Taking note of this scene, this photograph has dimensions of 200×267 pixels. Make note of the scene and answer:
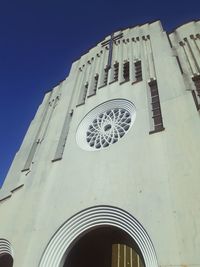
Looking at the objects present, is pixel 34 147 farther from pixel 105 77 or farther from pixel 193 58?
pixel 193 58

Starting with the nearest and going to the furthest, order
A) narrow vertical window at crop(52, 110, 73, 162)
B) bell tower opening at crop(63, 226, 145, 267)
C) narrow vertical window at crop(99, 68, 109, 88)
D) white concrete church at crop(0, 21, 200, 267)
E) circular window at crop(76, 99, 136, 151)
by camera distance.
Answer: white concrete church at crop(0, 21, 200, 267) → bell tower opening at crop(63, 226, 145, 267) → circular window at crop(76, 99, 136, 151) → narrow vertical window at crop(52, 110, 73, 162) → narrow vertical window at crop(99, 68, 109, 88)

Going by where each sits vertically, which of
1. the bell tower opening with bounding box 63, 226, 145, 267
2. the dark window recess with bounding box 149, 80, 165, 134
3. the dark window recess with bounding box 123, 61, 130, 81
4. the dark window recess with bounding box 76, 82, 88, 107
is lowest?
the bell tower opening with bounding box 63, 226, 145, 267

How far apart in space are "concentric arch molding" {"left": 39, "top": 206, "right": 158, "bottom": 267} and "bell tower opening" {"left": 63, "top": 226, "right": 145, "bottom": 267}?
15.3 inches

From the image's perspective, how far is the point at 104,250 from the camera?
857 cm

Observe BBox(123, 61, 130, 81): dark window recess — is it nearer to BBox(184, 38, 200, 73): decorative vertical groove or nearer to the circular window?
the circular window

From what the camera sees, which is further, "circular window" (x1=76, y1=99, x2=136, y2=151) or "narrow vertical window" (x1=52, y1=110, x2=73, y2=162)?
"narrow vertical window" (x1=52, y1=110, x2=73, y2=162)

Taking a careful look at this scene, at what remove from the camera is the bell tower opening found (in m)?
7.22

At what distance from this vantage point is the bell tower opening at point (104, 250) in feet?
23.7

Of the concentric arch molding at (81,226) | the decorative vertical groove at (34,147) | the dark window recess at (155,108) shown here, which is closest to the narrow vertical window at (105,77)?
the dark window recess at (155,108)

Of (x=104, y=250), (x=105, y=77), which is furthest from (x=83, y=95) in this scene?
(x=104, y=250)

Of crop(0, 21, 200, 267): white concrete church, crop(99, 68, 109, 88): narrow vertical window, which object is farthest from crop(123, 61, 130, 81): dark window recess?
crop(99, 68, 109, 88): narrow vertical window

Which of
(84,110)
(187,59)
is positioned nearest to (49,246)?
(84,110)

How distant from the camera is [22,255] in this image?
6.91 m

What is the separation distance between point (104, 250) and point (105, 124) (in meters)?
5.01
